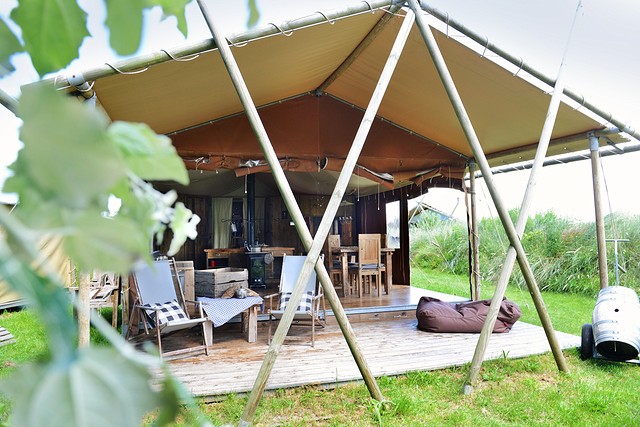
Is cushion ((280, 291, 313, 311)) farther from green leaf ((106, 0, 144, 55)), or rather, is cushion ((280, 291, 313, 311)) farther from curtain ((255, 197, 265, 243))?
curtain ((255, 197, 265, 243))

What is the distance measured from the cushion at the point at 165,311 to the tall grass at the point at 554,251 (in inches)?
230

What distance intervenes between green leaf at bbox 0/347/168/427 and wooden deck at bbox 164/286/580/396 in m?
3.49

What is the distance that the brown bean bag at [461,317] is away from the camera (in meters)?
5.35

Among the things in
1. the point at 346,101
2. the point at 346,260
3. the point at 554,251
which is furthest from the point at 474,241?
the point at 554,251

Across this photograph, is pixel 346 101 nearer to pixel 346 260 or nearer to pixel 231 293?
pixel 346 260

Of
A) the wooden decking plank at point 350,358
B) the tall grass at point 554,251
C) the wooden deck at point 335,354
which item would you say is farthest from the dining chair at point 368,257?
the tall grass at point 554,251

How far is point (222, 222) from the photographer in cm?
Answer: 1107

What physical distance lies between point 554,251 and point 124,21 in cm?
1151

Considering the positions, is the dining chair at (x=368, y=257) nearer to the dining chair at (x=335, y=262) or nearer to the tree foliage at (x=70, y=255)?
the dining chair at (x=335, y=262)

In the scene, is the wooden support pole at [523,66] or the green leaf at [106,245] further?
the wooden support pole at [523,66]

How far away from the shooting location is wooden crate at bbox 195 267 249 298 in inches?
205

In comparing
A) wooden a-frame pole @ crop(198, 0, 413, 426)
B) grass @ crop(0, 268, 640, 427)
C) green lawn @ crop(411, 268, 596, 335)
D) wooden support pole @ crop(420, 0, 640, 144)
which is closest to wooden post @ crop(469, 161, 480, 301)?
green lawn @ crop(411, 268, 596, 335)

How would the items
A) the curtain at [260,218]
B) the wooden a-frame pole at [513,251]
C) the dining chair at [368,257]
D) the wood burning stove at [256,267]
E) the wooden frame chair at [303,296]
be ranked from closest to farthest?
1. the wooden a-frame pole at [513,251]
2. the wooden frame chair at [303,296]
3. the dining chair at [368,257]
4. the wood burning stove at [256,267]
5. the curtain at [260,218]

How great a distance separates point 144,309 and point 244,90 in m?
2.54
